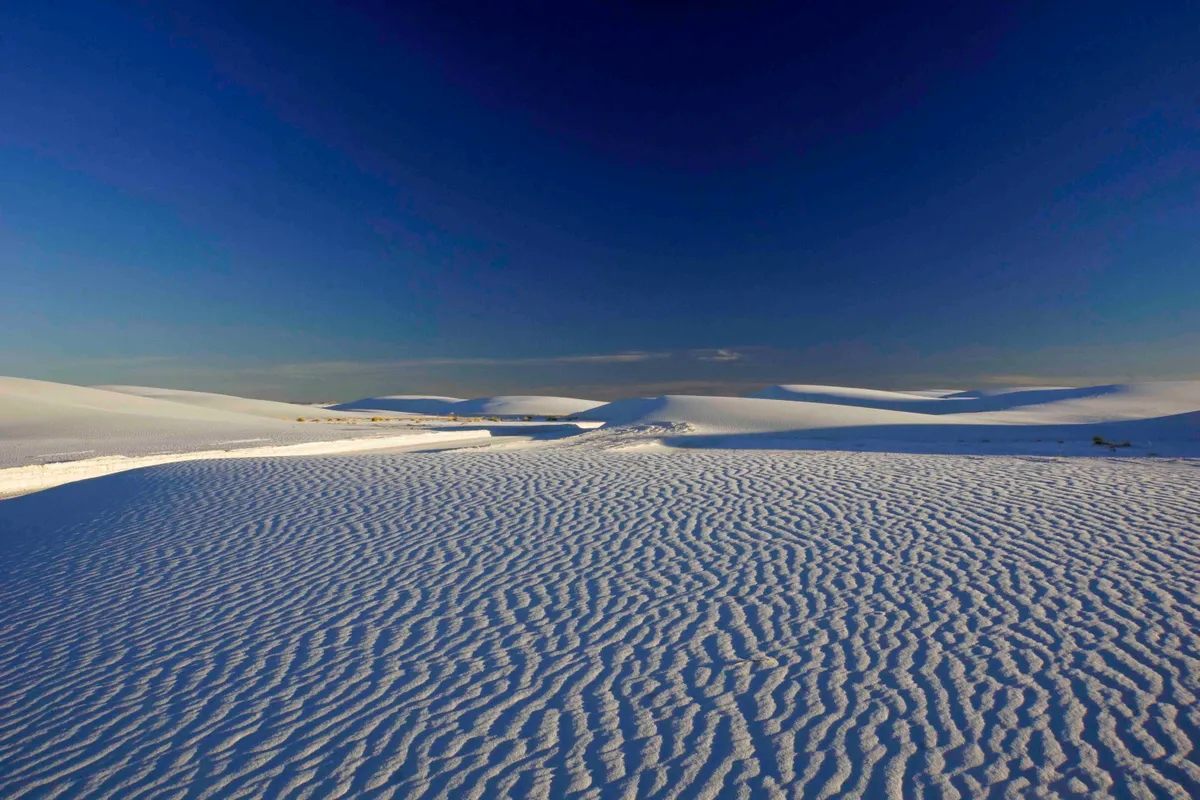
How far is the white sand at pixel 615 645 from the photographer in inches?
154

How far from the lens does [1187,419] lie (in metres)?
27.1

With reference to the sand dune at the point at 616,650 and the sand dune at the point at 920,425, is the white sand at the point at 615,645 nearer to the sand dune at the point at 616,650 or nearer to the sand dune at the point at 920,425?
the sand dune at the point at 616,650

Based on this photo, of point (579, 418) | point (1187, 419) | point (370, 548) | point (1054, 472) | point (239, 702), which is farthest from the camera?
point (579, 418)

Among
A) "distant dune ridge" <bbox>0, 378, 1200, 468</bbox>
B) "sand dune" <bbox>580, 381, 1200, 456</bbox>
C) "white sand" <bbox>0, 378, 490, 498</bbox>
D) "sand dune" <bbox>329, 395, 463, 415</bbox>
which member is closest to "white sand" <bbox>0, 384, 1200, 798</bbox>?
"white sand" <bbox>0, 378, 490, 498</bbox>

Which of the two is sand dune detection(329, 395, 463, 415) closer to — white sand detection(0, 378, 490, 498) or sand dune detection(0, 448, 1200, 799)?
white sand detection(0, 378, 490, 498)

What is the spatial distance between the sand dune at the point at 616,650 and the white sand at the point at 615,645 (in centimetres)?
3

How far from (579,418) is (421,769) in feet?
133

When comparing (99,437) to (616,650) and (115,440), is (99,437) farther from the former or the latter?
(616,650)

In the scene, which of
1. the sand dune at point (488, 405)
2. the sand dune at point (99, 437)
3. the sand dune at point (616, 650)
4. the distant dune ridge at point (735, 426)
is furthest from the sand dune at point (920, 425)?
the sand dune at point (488, 405)

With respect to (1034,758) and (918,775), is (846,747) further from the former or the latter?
(1034,758)

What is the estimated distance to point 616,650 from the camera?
5.43 meters

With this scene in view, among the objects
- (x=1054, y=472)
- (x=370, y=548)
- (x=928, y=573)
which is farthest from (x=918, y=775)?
(x=1054, y=472)

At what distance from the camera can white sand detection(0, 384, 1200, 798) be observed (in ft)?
12.9

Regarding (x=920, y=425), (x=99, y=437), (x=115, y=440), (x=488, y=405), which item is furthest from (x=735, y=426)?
(x=488, y=405)
